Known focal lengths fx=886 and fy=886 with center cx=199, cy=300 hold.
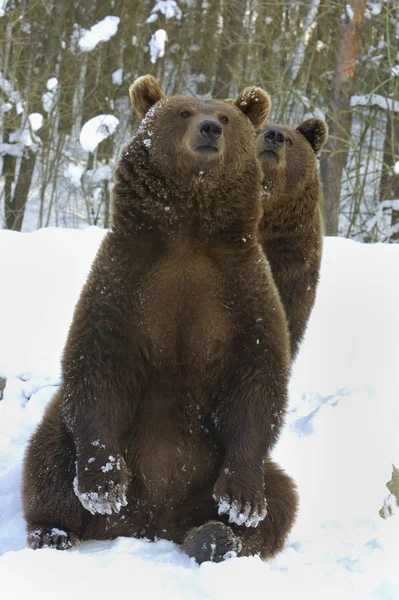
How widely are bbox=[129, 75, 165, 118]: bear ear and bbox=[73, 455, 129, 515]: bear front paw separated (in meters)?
1.68

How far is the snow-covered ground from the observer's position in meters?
3.13

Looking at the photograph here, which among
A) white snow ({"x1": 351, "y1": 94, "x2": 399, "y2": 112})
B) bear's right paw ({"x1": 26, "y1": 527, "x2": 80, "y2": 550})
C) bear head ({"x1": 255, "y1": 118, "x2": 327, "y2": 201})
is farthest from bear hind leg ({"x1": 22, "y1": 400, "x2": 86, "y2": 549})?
white snow ({"x1": 351, "y1": 94, "x2": 399, "y2": 112})

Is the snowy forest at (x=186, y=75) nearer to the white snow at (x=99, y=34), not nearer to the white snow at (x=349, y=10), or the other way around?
the white snow at (x=99, y=34)

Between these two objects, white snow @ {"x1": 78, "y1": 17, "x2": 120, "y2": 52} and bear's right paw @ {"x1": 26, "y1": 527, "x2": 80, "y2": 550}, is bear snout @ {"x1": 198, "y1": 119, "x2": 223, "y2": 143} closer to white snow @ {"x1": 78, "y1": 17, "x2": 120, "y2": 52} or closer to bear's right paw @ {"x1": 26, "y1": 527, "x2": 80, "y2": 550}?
bear's right paw @ {"x1": 26, "y1": 527, "x2": 80, "y2": 550}

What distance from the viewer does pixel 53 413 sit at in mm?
4117

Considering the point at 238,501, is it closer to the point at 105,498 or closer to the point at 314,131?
the point at 105,498

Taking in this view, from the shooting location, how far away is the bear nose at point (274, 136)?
552 cm

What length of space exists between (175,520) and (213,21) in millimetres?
19022

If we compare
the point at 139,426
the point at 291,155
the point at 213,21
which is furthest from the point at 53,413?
the point at 213,21

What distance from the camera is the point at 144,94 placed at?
13.9 ft

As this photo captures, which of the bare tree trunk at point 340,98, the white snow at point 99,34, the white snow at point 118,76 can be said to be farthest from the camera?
the white snow at point 118,76

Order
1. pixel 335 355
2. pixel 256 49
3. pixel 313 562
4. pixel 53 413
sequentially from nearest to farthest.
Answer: pixel 313 562 < pixel 53 413 < pixel 335 355 < pixel 256 49

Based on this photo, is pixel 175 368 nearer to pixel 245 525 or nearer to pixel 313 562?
pixel 245 525

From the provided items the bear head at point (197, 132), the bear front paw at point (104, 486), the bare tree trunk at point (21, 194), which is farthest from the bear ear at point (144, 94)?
the bare tree trunk at point (21, 194)
